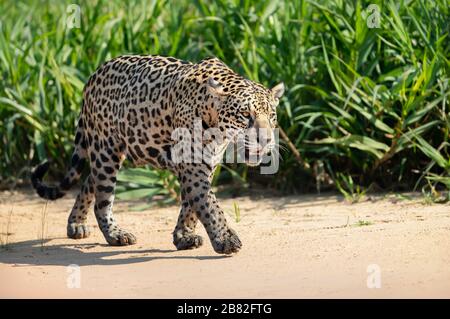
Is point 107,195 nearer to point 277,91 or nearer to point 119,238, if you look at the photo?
point 119,238

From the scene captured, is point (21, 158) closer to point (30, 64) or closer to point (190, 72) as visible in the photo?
point (30, 64)

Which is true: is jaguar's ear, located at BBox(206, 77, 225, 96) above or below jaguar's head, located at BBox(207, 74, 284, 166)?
above

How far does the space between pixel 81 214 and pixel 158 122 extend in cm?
113

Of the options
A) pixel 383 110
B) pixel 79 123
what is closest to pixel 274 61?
pixel 383 110

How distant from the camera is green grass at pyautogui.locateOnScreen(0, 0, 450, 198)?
8.62m

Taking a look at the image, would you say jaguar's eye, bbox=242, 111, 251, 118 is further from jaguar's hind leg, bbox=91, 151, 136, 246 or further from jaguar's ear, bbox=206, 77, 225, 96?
jaguar's hind leg, bbox=91, 151, 136, 246

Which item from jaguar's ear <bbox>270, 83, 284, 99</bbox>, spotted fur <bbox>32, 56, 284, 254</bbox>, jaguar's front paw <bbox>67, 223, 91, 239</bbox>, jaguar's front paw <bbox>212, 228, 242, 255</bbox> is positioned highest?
jaguar's ear <bbox>270, 83, 284, 99</bbox>

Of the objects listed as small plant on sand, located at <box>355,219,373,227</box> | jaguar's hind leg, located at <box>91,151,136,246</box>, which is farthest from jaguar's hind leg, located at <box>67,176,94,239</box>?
small plant on sand, located at <box>355,219,373,227</box>

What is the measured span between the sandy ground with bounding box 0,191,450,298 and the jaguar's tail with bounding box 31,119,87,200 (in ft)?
1.18

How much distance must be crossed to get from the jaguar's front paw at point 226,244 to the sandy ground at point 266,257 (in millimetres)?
70

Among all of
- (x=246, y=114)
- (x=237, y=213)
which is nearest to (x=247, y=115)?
(x=246, y=114)

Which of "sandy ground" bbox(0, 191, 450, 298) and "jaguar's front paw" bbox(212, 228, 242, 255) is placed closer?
"sandy ground" bbox(0, 191, 450, 298)

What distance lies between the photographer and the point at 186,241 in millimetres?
7285
